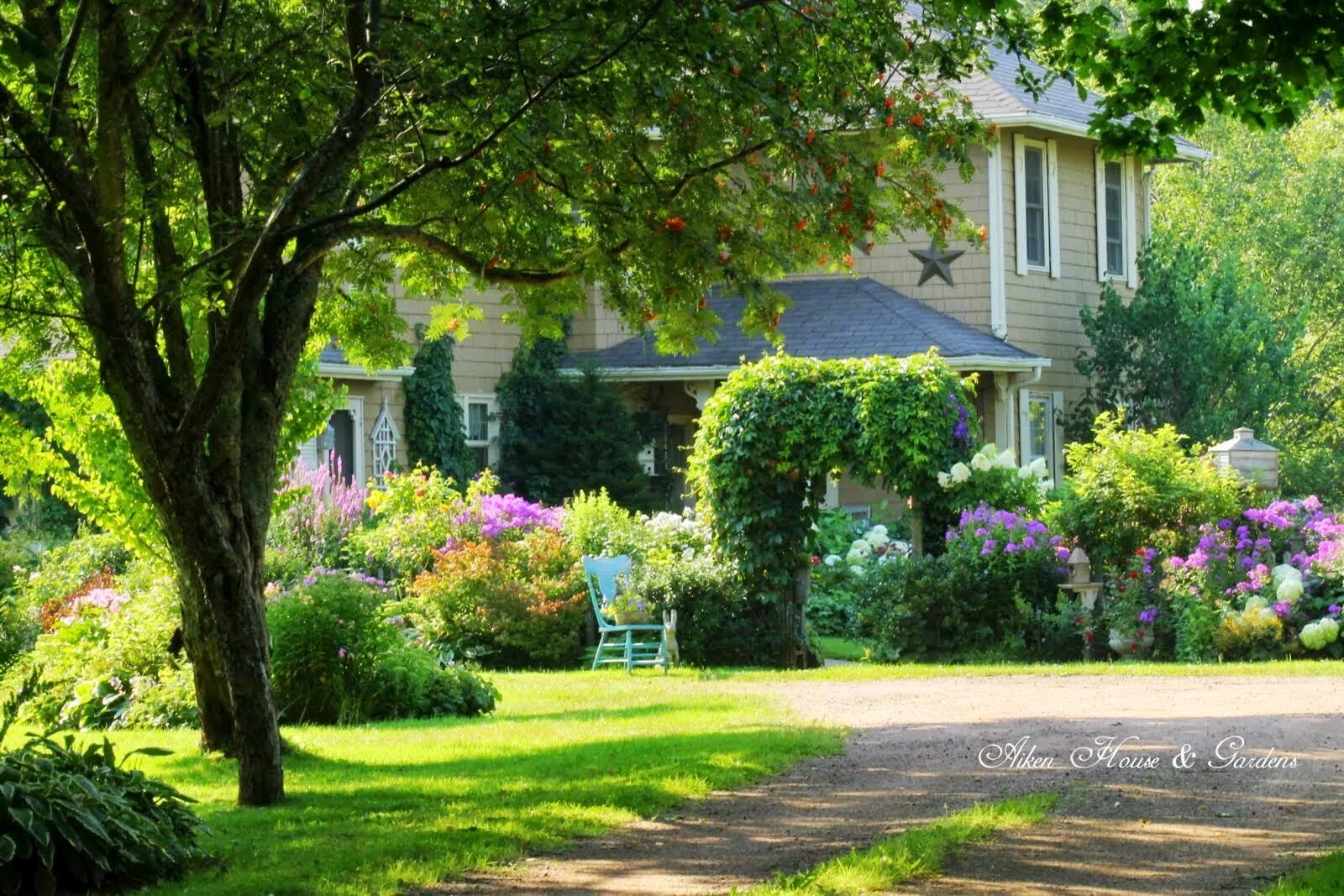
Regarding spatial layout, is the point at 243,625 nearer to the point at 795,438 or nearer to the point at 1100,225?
the point at 795,438

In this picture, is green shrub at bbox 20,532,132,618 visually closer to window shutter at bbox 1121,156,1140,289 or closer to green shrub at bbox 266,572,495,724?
green shrub at bbox 266,572,495,724

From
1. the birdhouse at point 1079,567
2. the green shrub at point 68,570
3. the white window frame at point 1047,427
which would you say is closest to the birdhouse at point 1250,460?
the birdhouse at point 1079,567

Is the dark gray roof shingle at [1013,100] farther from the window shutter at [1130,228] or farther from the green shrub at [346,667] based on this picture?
the green shrub at [346,667]

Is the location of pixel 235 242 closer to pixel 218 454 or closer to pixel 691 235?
pixel 218 454

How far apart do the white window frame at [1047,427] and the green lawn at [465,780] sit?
1143 cm

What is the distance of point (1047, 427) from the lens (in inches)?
937

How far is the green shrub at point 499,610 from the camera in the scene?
1588 cm

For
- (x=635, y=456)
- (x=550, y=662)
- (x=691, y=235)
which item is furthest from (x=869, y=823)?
(x=635, y=456)

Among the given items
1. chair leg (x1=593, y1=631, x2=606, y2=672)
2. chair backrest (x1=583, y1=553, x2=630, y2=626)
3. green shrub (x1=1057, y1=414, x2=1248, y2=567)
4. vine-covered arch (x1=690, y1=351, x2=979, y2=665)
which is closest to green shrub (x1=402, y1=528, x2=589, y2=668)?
chair backrest (x1=583, y1=553, x2=630, y2=626)

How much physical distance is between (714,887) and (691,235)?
338cm

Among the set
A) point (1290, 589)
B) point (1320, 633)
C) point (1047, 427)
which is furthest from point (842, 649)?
point (1047, 427)

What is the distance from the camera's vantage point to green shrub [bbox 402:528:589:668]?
15.9m

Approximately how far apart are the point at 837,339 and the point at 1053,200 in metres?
3.99

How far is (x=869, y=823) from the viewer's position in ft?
24.3
